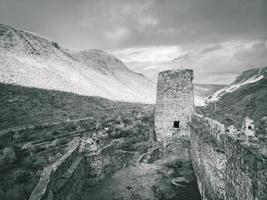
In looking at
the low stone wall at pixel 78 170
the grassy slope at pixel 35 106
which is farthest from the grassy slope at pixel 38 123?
the low stone wall at pixel 78 170

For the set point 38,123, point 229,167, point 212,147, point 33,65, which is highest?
point 33,65

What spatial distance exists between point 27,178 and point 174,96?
8.06 meters

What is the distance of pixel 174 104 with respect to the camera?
Answer: 35.3 feet

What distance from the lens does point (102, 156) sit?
9156mm

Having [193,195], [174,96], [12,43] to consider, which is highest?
[12,43]

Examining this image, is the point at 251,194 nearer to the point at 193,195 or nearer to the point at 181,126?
the point at 193,195

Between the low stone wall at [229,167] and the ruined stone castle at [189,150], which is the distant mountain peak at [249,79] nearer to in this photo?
the ruined stone castle at [189,150]

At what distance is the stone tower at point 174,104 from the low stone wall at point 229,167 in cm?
270

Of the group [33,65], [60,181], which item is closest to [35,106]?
[33,65]

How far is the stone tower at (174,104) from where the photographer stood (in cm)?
1060

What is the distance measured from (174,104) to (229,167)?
6280 millimetres

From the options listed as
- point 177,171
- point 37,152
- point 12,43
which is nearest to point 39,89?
point 12,43

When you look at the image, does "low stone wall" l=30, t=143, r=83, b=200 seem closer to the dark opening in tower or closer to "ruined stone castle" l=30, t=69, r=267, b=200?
"ruined stone castle" l=30, t=69, r=267, b=200

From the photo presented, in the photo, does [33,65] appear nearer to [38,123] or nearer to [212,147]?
[38,123]
